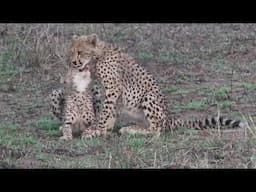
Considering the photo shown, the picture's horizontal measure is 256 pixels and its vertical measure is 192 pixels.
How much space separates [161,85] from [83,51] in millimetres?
1833

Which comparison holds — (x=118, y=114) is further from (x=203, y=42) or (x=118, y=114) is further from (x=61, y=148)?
(x=203, y=42)

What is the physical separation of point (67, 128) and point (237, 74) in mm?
2822

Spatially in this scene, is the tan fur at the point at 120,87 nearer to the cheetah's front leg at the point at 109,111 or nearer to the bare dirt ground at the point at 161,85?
the cheetah's front leg at the point at 109,111

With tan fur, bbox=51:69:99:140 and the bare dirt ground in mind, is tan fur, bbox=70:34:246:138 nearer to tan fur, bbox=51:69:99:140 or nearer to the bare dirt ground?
tan fur, bbox=51:69:99:140

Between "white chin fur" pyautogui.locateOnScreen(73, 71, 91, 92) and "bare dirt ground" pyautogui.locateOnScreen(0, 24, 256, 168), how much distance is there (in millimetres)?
453

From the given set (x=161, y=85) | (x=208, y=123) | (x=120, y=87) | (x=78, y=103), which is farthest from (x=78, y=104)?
(x=161, y=85)

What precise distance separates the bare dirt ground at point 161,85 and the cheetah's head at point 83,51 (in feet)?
2.14

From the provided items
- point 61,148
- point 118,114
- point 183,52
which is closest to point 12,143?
point 61,148

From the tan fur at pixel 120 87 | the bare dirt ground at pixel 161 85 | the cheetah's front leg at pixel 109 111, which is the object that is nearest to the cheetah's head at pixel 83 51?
the tan fur at pixel 120 87

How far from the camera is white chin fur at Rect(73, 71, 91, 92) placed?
7.41 m

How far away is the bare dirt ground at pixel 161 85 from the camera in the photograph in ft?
20.4

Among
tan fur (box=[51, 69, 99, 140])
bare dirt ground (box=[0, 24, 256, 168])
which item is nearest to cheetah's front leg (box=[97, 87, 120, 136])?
tan fur (box=[51, 69, 99, 140])

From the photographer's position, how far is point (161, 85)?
29.8 ft
